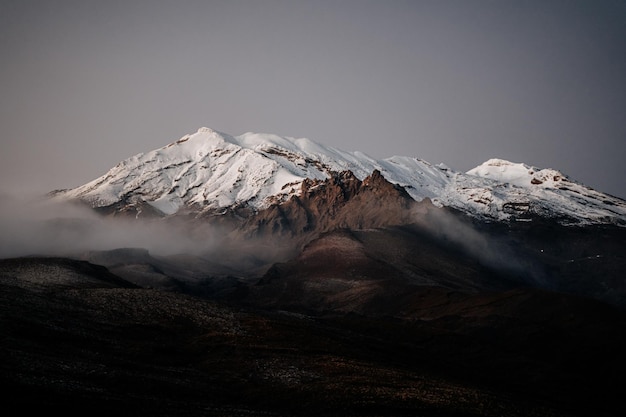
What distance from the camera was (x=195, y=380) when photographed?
228 ft

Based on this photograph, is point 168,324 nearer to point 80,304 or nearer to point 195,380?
point 80,304

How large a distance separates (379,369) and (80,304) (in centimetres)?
5342

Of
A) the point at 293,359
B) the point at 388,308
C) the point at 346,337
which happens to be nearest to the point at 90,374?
the point at 293,359

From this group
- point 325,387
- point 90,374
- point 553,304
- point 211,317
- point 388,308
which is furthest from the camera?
point 388,308

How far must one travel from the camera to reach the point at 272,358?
3344 inches

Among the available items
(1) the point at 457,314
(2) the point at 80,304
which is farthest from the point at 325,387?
(1) the point at 457,314

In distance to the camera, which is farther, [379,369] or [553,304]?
[553,304]

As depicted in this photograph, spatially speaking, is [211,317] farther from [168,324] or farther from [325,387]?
[325,387]

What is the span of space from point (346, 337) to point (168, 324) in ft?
110

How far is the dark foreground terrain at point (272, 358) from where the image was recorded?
58.1 metres

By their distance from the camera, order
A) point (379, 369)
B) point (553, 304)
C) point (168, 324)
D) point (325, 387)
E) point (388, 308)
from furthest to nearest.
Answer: point (388, 308), point (553, 304), point (168, 324), point (379, 369), point (325, 387)

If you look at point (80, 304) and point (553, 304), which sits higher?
point (553, 304)

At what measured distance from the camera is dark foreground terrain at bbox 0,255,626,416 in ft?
191

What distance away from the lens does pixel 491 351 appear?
383 ft
